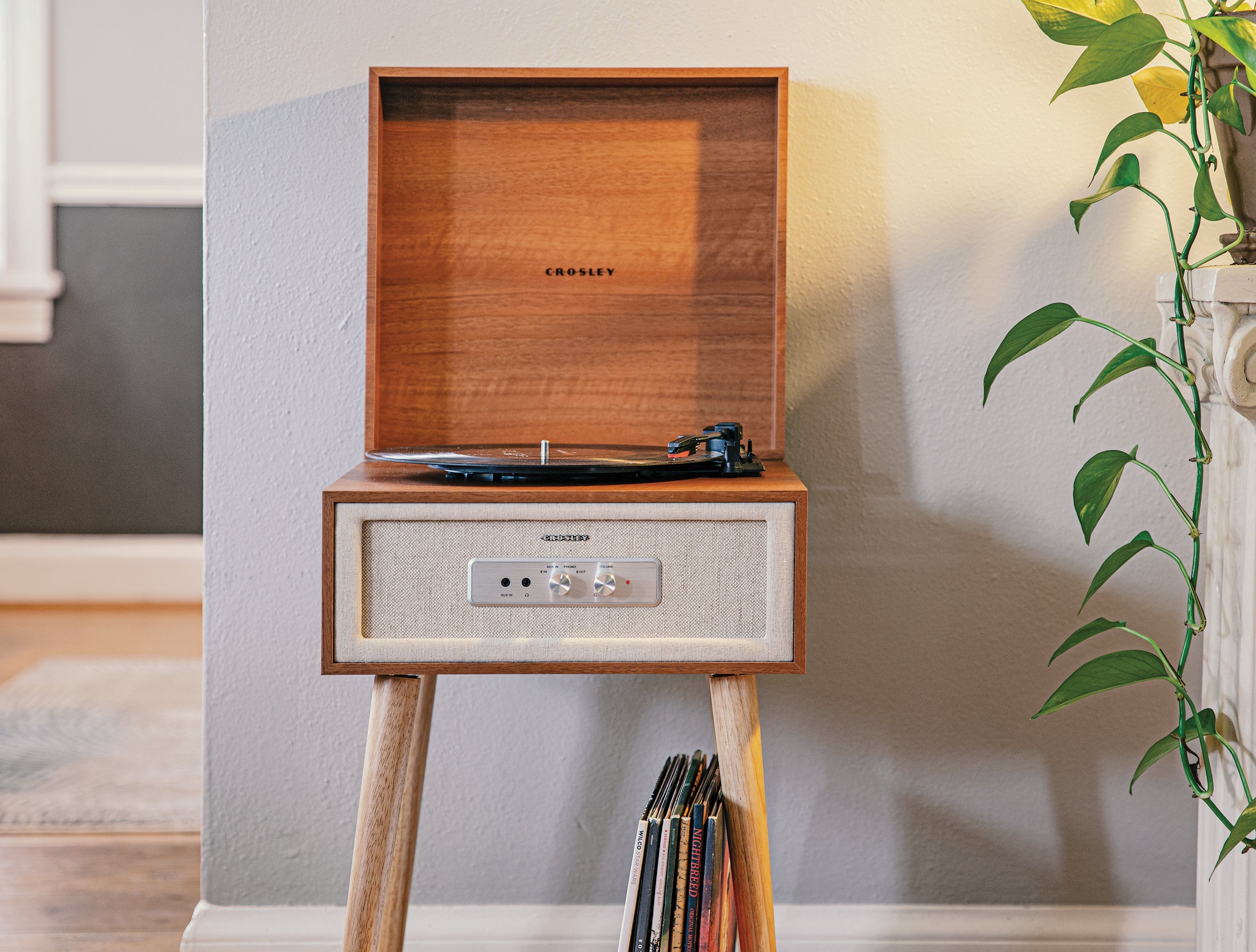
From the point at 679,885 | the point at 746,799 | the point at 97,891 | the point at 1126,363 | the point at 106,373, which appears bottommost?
the point at 97,891

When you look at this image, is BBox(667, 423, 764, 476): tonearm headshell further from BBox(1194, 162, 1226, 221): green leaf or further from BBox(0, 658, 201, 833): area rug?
BBox(0, 658, 201, 833): area rug

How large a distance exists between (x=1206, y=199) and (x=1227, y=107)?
0.25 feet

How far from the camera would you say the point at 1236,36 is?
0.81m

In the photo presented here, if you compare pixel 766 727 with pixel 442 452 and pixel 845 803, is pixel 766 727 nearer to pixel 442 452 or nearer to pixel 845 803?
pixel 845 803

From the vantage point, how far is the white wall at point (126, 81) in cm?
297

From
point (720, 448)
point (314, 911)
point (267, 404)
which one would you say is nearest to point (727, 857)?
point (720, 448)

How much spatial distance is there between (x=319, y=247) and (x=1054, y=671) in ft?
3.32

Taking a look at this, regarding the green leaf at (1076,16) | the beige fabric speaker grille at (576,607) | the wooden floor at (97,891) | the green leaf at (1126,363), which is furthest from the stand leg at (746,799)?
the wooden floor at (97,891)

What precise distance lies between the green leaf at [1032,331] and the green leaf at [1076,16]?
228 mm

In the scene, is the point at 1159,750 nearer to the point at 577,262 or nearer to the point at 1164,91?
the point at 1164,91

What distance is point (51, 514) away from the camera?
10.0 feet

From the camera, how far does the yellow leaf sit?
1.05m

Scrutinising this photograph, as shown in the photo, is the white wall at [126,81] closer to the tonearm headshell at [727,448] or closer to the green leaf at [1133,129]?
the tonearm headshell at [727,448]

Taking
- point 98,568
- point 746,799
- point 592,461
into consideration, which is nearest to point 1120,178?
point 592,461
